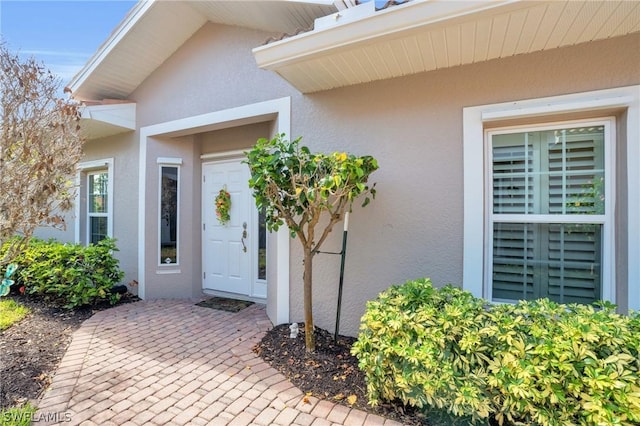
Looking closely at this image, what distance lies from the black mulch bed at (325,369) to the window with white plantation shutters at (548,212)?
1674 mm

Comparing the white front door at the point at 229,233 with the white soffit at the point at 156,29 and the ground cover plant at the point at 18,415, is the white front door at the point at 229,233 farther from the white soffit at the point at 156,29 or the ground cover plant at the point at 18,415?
the ground cover plant at the point at 18,415

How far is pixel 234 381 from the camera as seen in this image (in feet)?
9.36

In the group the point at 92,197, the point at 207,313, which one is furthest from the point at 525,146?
the point at 92,197

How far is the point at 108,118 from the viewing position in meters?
5.35

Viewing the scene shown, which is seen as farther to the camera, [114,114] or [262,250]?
[114,114]

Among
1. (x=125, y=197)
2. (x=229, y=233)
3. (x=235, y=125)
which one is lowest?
(x=229, y=233)

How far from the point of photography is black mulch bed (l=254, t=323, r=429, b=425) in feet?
7.98

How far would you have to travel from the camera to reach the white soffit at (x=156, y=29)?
3.82 metres

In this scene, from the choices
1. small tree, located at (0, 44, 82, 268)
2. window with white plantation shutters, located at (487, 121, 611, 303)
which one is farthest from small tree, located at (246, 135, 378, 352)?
small tree, located at (0, 44, 82, 268)

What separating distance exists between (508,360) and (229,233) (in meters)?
4.64

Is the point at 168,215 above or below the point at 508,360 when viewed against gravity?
above

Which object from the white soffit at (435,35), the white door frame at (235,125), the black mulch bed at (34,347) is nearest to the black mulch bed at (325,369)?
the white door frame at (235,125)

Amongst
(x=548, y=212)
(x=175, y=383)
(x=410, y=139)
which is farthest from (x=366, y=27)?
(x=175, y=383)

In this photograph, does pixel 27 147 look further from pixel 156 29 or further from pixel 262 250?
pixel 262 250
